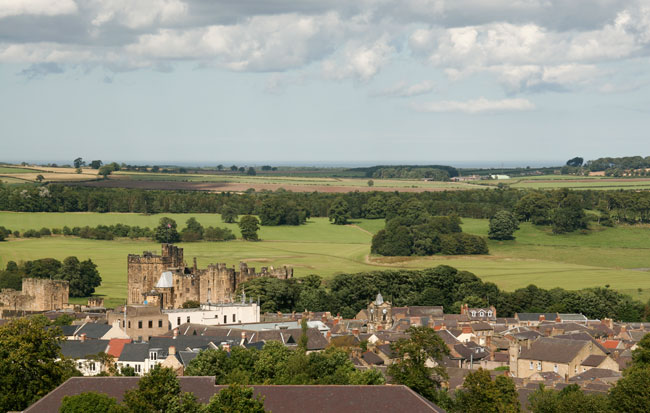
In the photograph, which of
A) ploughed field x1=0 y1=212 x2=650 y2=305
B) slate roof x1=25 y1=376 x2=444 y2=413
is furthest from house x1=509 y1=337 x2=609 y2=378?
ploughed field x1=0 y1=212 x2=650 y2=305

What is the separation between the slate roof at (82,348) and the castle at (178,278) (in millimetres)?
36881

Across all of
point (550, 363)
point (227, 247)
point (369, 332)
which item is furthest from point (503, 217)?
point (550, 363)

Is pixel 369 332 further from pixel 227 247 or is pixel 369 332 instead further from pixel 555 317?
pixel 227 247

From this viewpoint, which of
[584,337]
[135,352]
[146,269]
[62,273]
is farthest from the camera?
[62,273]

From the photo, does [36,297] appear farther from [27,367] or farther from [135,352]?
[27,367]

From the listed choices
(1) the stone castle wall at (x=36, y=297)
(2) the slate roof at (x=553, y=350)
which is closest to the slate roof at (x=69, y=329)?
(1) the stone castle wall at (x=36, y=297)

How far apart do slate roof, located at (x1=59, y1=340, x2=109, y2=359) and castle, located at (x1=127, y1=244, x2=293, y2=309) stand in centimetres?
3688

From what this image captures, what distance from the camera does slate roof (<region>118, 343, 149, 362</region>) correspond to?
278 ft

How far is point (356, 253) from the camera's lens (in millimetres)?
171500

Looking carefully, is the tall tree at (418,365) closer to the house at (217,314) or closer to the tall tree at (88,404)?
the tall tree at (88,404)

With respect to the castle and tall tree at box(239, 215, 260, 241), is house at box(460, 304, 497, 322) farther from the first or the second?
tall tree at box(239, 215, 260, 241)

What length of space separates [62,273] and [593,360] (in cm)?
7081

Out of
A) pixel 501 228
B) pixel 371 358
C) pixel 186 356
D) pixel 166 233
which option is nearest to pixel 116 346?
pixel 186 356

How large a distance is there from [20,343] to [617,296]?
8103cm
